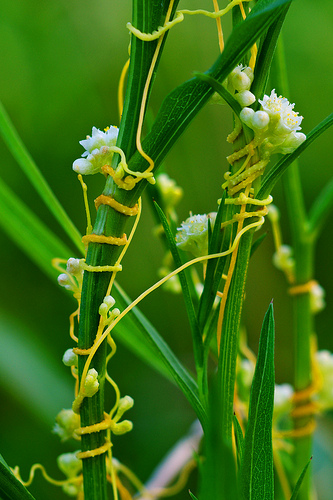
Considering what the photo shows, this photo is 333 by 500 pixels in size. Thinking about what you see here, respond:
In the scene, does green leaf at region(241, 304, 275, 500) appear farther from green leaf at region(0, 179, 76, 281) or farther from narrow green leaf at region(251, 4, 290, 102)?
green leaf at region(0, 179, 76, 281)

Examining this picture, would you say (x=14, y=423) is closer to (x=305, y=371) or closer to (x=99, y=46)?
(x=305, y=371)

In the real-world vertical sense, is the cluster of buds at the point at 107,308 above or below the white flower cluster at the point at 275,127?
below

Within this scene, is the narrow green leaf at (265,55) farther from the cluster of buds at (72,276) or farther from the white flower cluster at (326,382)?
the white flower cluster at (326,382)

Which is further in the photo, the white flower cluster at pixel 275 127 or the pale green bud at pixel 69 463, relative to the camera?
the pale green bud at pixel 69 463

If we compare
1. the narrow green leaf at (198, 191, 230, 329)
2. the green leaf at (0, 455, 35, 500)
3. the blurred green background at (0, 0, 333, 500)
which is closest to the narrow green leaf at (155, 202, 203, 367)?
the narrow green leaf at (198, 191, 230, 329)

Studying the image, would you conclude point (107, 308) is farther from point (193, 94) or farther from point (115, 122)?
point (115, 122)

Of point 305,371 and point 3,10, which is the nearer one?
point 305,371

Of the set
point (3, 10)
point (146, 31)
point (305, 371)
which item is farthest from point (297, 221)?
point (3, 10)

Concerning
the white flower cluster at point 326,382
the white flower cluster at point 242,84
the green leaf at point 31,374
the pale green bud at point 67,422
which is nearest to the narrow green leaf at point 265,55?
the white flower cluster at point 242,84
